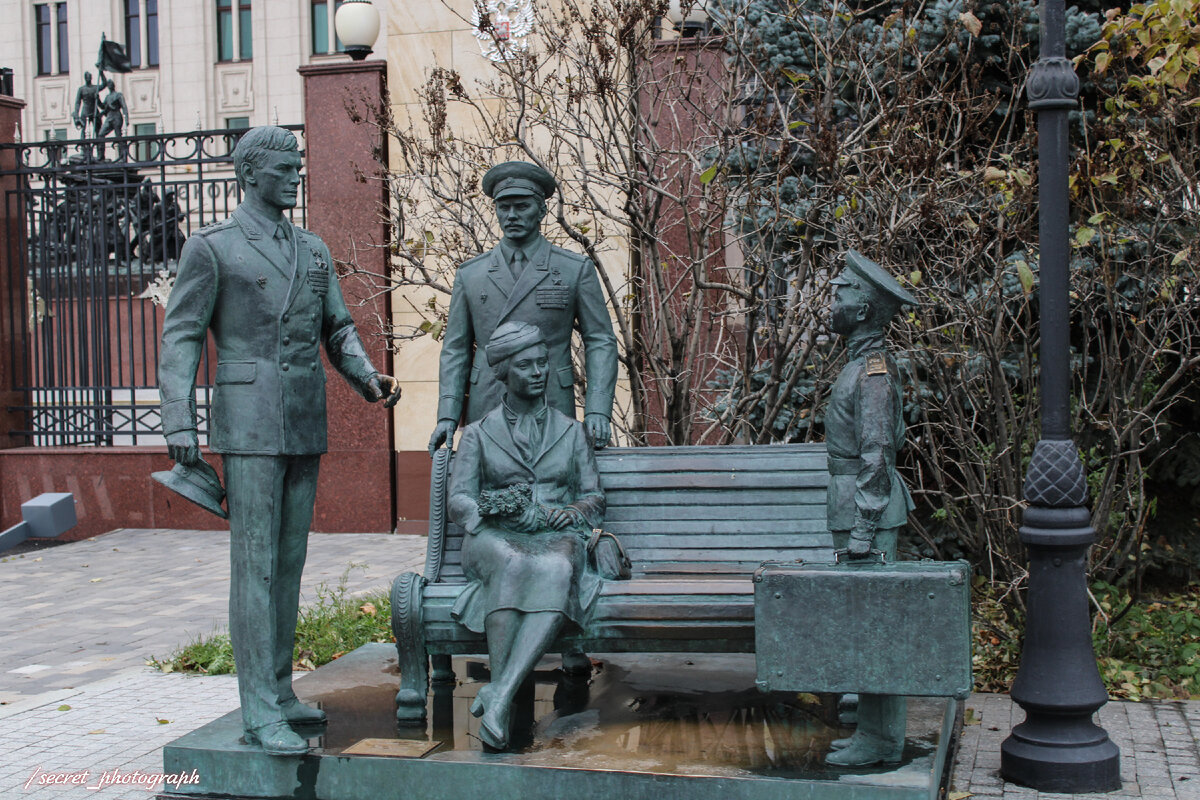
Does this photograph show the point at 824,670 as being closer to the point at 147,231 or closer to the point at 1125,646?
the point at 1125,646

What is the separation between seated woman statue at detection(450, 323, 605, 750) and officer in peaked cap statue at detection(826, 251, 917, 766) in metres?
1.02

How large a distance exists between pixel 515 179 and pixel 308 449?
1.64 metres

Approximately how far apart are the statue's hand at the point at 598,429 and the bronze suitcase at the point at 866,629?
1.64m

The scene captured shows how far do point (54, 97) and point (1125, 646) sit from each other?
124 feet

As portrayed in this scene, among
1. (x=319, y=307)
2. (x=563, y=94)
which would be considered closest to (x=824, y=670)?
(x=319, y=307)

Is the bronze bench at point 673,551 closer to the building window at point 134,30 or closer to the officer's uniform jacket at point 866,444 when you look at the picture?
the officer's uniform jacket at point 866,444

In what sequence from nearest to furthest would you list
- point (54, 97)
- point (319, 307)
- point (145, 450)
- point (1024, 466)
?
point (319, 307)
point (1024, 466)
point (145, 450)
point (54, 97)

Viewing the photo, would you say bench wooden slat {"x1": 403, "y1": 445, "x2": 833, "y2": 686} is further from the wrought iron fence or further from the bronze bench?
the wrought iron fence

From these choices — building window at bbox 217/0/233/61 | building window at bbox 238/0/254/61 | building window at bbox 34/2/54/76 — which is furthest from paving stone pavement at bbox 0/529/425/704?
building window at bbox 34/2/54/76

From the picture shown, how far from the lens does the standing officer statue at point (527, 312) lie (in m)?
5.78

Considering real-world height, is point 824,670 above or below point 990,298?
below

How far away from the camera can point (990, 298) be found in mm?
7180

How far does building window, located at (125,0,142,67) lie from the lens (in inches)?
1451

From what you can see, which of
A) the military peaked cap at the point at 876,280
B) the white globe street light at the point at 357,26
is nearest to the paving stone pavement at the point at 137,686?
the military peaked cap at the point at 876,280
